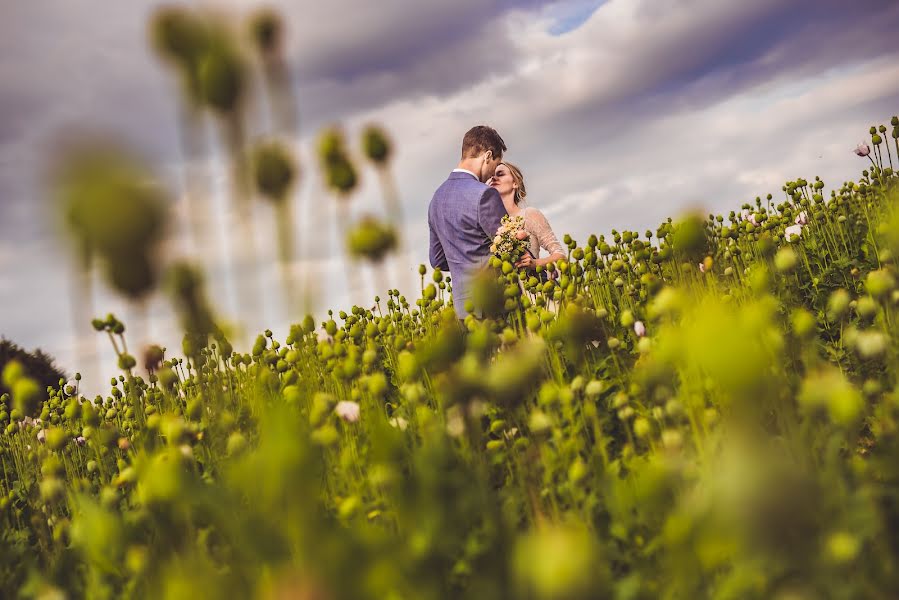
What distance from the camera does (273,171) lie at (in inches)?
43.0

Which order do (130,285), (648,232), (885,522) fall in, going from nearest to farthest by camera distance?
1. (130,285)
2. (885,522)
3. (648,232)

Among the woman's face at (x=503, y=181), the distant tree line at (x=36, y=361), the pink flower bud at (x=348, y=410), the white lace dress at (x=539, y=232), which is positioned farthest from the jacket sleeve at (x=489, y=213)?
the distant tree line at (x=36, y=361)

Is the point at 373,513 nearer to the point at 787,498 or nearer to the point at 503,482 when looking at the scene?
the point at 503,482

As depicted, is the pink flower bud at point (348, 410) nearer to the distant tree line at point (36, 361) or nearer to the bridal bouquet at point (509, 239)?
the bridal bouquet at point (509, 239)

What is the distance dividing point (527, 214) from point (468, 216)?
4.26 feet

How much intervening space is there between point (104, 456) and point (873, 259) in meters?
Answer: 4.15

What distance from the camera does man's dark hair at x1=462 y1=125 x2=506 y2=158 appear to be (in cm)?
488

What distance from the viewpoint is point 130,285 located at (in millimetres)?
959

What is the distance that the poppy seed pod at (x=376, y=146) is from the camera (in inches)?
65.8

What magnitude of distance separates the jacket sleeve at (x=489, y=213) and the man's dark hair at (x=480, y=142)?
586mm

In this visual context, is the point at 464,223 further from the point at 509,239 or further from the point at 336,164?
the point at 336,164

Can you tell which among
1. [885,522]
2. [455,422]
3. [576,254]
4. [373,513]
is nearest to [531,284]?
[576,254]

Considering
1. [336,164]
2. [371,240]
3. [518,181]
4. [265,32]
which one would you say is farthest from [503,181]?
[265,32]

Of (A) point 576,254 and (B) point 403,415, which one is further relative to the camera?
(A) point 576,254
